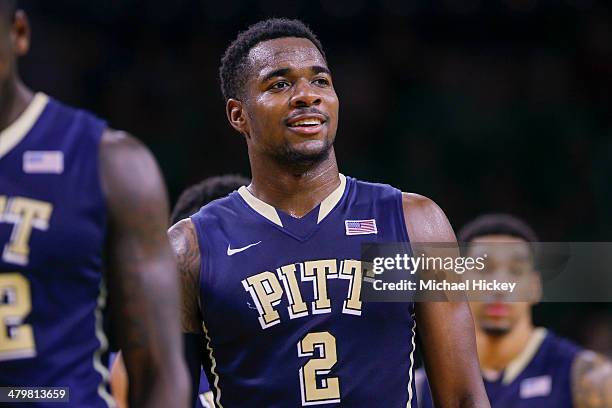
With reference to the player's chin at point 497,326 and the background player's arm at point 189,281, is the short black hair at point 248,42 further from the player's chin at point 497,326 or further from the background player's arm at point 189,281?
the player's chin at point 497,326

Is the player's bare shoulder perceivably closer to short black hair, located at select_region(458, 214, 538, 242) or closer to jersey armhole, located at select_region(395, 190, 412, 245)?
jersey armhole, located at select_region(395, 190, 412, 245)

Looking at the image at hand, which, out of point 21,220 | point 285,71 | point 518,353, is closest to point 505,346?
point 518,353

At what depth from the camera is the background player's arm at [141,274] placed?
2908 millimetres

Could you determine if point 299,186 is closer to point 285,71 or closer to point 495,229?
point 285,71

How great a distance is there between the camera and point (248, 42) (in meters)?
4.94

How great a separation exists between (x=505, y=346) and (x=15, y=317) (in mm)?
5526

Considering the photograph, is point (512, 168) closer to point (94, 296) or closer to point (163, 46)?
point (163, 46)

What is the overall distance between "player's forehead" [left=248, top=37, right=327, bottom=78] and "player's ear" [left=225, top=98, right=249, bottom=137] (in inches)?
8.1

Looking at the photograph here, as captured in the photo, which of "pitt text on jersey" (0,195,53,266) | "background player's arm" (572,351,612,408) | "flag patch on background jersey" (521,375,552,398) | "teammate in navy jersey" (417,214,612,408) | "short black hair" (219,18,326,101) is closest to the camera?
"pitt text on jersey" (0,195,53,266)

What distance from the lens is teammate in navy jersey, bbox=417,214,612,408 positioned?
7457 mm

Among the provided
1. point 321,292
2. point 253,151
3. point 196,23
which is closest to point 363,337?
point 321,292

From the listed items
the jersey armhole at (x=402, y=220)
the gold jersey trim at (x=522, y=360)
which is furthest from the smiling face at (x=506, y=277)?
the jersey armhole at (x=402, y=220)

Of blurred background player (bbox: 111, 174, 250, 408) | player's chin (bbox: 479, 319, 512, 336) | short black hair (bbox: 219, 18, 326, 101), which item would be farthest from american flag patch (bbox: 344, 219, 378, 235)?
player's chin (bbox: 479, 319, 512, 336)

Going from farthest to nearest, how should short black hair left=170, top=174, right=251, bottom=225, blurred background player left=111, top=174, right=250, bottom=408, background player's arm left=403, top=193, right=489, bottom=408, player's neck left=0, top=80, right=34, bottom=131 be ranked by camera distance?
short black hair left=170, top=174, right=251, bottom=225
blurred background player left=111, top=174, right=250, bottom=408
background player's arm left=403, top=193, right=489, bottom=408
player's neck left=0, top=80, right=34, bottom=131
